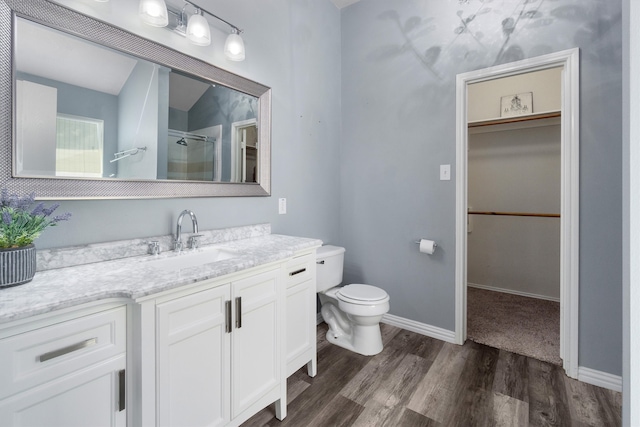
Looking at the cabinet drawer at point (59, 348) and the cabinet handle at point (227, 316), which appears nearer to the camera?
Result: the cabinet drawer at point (59, 348)

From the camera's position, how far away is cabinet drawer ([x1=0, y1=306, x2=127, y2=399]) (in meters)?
0.79

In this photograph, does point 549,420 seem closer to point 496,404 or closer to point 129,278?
point 496,404

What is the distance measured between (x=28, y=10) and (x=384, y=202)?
2377 millimetres

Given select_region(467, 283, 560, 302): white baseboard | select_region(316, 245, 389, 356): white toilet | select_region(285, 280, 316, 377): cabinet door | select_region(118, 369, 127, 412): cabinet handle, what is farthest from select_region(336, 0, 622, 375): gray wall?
select_region(118, 369, 127, 412): cabinet handle

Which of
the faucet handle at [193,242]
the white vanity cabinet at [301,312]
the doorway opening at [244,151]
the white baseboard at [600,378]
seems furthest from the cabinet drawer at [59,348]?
the white baseboard at [600,378]

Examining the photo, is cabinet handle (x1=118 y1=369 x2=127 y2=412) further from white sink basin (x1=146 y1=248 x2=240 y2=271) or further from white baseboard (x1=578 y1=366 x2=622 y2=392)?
white baseboard (x1=578 y1=366 x2=622 y2=392)

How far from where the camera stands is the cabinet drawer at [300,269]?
169 cm

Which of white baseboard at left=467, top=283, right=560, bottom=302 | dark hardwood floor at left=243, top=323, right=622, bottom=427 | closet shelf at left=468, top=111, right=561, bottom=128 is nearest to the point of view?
dark hardwood floor at left=243, top=323, right=622, bottom=427

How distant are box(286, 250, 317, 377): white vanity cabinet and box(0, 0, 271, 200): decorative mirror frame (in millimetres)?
635

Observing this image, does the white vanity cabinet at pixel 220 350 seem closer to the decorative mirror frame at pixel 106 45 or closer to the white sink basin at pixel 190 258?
the white sink basin at pixel 190 258

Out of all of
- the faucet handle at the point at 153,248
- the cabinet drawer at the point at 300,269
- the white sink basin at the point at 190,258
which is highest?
the faucet handle at the point at 153,248

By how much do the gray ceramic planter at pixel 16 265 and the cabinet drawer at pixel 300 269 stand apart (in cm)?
102

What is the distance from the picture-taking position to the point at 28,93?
46.5 inches

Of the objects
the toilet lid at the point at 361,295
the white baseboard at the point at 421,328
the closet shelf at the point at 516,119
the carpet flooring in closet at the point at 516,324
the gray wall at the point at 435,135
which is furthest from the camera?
the closet shelf at the point at 516,119
